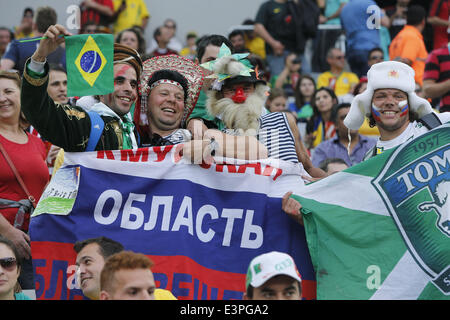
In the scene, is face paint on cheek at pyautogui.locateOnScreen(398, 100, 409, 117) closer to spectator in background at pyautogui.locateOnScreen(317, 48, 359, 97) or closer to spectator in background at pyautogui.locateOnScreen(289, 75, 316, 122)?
spectator in background at pyautogui.locateOnScreen(289, 75, 316, 122)

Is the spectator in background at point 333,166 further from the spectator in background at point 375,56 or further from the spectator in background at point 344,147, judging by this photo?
the spectator in background at point 375,56

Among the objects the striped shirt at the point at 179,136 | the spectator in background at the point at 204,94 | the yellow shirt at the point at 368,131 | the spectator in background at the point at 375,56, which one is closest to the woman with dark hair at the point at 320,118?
the yellow shirt at the point at 368,131

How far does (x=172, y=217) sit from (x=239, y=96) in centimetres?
126

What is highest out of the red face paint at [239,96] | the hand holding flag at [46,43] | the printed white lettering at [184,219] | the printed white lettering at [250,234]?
the hand holding flag at [46,43]

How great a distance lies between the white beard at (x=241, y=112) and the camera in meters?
6.39

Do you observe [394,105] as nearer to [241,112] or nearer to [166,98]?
[241,112]

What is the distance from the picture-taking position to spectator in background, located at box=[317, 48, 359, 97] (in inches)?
464

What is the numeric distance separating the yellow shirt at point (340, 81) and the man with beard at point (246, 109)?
5.21 metres

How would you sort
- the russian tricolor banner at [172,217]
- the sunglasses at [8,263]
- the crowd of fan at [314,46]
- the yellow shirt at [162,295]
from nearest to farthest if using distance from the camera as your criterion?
the yellow shirt at [162,295]
the sunglasses at [8,263]
the russian tricolor banner at [172,217]
the crowd of fan at [314,46]

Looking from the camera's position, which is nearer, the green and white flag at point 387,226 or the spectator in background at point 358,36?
the green and white flag at point 387,226

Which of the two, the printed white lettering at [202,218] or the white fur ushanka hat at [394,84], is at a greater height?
the white fur ushanka hat at [394,84]

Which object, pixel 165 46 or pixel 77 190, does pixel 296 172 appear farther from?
pixel 165 46

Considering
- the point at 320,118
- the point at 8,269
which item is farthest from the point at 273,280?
the point at 320,118

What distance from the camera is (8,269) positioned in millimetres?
5344
